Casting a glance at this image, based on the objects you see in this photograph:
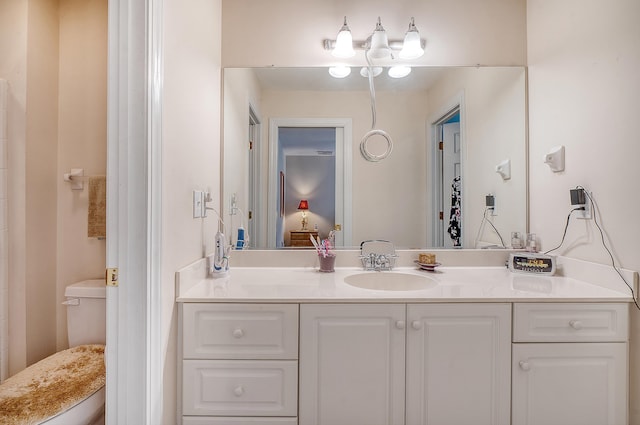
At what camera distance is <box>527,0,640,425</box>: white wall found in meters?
1.13

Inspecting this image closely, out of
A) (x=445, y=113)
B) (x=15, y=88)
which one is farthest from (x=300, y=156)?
(x=15, y=88)

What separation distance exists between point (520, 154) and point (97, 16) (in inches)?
91.9

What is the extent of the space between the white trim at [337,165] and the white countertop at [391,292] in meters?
0.26

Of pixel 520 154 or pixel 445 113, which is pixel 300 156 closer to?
pixel 445 113

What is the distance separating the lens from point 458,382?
110 cm

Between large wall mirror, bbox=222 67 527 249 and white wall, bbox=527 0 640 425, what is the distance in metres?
0.13

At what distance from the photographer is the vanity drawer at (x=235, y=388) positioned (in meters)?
1.10

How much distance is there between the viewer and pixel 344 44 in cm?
164

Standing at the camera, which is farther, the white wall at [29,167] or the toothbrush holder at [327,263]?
the toothbrush holder at [327,263]

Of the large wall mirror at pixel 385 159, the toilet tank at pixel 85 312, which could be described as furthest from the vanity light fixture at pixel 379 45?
the toilet tank at pixel 85 312

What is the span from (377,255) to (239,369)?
0.86m

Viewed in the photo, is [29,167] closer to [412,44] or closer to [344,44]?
[344,44]

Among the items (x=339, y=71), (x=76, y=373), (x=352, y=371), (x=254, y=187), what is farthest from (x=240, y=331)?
(x=339, y=71)

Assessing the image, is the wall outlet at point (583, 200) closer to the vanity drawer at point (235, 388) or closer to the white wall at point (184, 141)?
the vanity drawer at point (235, 388)
